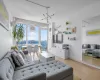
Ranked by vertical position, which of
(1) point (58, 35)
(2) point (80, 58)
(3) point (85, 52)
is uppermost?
(1) point (58, 35)

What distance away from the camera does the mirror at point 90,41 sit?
3.64 m

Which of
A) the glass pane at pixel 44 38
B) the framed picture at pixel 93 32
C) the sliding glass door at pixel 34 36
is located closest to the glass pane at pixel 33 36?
the sliding glass door at pixel 34 36

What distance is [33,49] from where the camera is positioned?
4855mm

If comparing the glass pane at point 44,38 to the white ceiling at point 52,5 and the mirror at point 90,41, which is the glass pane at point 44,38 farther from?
the mirror at point 90,41

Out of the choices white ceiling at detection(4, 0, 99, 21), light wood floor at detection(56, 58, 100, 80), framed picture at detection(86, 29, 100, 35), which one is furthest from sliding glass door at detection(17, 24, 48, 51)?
light wood floor at detection(56, 58, 100, 80)

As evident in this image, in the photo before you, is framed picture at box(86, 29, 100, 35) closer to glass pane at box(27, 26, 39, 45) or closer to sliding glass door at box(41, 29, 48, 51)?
sliding glass door at box(41, 29, 48, 51)

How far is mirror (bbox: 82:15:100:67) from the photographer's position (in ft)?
11.9

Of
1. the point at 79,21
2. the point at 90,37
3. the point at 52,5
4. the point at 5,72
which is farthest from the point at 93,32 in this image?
the point at 5,72

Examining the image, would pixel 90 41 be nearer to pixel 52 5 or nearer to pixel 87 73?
pixel 87 73

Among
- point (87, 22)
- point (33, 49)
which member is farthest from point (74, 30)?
point (33, 49)

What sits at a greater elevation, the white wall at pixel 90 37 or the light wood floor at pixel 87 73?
the white wall at pixel 90 37

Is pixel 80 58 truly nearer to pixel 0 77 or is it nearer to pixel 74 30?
pixel 74 30

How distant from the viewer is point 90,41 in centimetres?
381

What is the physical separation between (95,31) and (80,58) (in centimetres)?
165
